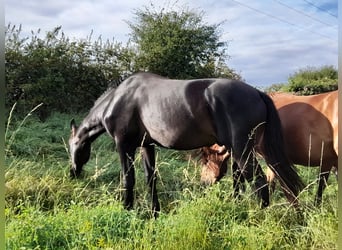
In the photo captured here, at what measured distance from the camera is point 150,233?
111 inches

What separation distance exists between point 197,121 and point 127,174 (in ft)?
2.97

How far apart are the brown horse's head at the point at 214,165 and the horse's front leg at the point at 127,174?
1.00 metres

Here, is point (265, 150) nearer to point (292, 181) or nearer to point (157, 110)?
point (292, 181)

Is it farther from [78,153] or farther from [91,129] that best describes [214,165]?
[78,153]

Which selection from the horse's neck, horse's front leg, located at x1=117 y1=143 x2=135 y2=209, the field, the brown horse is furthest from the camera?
the horse's neck

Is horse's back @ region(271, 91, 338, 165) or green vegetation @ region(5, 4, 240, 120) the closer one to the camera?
horse's back @ region(271, 91, 338, 165)

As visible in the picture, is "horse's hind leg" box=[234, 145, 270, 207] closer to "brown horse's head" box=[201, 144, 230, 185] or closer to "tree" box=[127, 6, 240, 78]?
"brown horse's head" box=[201, 144, 230, 185]

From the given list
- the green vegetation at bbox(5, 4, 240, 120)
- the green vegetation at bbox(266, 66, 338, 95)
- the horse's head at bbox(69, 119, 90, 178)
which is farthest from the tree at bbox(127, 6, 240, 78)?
the horse's head at bbox(69, 119, 90, 178)

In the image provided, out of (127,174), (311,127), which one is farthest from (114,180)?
(311,127)

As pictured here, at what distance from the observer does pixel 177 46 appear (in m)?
10.4

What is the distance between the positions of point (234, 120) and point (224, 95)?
0.79 feet

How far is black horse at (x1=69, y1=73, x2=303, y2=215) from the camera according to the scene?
12.2ft

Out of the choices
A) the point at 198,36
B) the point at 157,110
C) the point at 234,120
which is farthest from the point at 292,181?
the point at 198,36

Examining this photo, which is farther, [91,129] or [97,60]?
[97,60]
